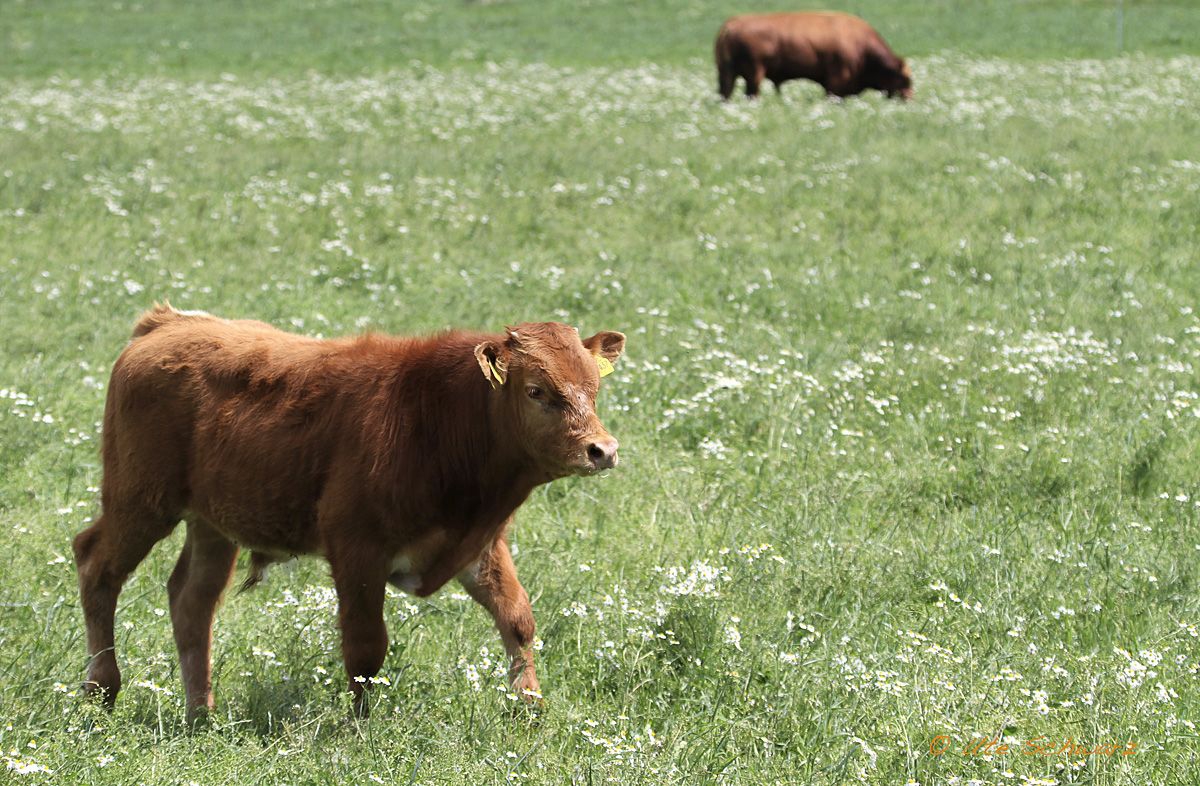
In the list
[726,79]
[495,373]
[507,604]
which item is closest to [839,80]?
[726,79]

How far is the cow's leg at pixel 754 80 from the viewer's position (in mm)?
25594

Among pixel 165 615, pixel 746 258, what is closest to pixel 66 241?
pixel 746 258

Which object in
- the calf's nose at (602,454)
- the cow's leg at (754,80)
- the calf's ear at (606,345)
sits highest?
the calf's ear at (606,345)

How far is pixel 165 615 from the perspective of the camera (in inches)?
269

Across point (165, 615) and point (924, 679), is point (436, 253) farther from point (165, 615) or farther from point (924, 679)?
point (924, 679)

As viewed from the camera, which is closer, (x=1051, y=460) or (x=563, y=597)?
(x=563, y=597)

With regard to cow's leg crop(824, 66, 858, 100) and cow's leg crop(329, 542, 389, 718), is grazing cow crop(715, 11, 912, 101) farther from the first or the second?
cow's leg crop(329, 542, 389, 718)

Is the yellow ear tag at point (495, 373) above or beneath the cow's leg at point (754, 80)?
above

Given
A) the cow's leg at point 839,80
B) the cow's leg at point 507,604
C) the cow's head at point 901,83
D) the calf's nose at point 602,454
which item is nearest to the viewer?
the calf's nose at point 602,454

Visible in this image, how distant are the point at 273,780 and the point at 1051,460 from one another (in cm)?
536

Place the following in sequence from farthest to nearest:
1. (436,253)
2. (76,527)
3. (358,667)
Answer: (436,253) < (76,527) < (358,667)

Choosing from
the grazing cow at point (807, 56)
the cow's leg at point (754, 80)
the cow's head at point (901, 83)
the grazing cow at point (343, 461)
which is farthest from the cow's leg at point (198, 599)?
the cow's head at point (901, 83)

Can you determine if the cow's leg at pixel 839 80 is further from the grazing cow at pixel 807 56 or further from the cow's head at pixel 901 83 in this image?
the cow's head at pixel 901 83

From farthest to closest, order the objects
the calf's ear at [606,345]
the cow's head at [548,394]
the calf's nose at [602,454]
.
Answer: the calf's ear at [606,345] < the cow's head at [548,394] < the calf's nose at [602,454]
